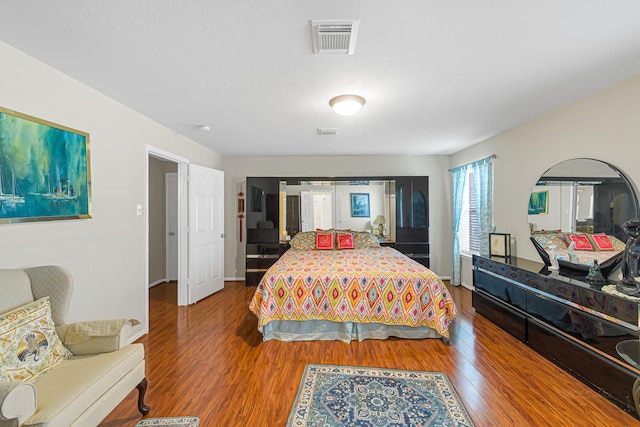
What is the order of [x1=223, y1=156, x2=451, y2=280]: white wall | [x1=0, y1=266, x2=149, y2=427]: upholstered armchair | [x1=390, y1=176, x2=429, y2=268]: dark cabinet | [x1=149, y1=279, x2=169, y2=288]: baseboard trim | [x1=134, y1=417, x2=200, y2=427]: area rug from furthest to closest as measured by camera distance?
[x1=223, y1=156, x2=451, y2=280]: white wall < [x1=390, y1=176, x2=429, y2=268]: dark cabinet < [x1=149, y1=279, x2=169, y2=288]: baseboard trim < [x1=134, y1=417, x2=200, y2=427]: area rug < [x1=0, y1=266, x2=149, y2=427]: upholstered armchair

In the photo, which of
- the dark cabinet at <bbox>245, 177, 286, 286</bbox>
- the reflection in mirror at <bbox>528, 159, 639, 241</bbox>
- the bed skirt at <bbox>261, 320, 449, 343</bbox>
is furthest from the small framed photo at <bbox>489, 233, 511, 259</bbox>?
the dark cabinet at <bbox>245, 177, 286, 286</bbox>

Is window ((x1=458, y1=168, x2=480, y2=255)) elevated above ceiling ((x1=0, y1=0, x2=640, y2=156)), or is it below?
below

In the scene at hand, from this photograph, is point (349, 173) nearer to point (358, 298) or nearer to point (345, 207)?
point (345, 207)

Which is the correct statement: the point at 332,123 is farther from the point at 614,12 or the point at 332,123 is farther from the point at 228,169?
the point at 228,169

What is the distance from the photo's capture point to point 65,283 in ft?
5.96

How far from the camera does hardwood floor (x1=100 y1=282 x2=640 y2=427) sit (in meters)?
1.84

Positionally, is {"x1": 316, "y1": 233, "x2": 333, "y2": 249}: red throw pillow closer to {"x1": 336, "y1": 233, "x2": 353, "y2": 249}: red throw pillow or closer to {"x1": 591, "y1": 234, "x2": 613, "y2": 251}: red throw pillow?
{"x1": 336, "y1": 233, "x2": 353, "y2": 249}: red throw pillow

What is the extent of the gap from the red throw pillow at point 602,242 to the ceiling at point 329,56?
1357mm

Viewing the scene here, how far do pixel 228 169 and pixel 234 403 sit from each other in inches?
171

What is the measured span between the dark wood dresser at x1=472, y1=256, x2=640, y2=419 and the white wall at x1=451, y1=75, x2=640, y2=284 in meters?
0.64

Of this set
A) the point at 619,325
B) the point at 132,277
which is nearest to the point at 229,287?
the point at 132,277

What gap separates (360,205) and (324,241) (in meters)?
Answer: 1.03

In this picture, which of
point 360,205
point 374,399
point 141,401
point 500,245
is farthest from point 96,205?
point 500,245

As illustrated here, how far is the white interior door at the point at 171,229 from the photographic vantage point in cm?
543
